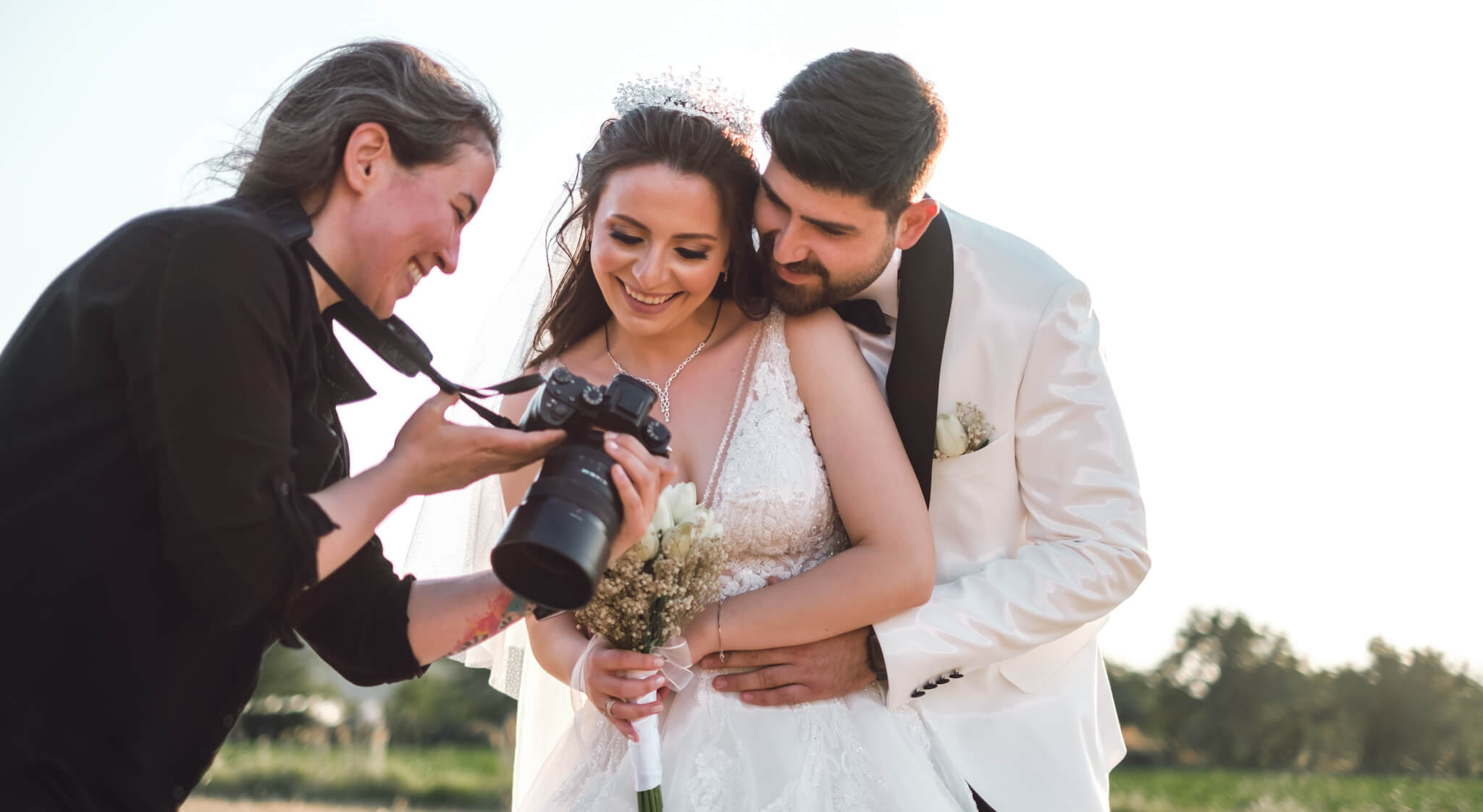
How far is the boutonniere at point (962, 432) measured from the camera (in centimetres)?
342

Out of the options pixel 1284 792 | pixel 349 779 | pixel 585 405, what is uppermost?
pixel 349 779

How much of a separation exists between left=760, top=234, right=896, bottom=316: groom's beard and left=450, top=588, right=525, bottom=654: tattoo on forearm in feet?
4.42

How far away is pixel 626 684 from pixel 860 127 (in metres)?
1.71

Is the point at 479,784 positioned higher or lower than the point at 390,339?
higher

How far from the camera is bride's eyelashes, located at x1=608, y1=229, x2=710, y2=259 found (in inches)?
133

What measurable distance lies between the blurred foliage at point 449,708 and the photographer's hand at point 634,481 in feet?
32.9

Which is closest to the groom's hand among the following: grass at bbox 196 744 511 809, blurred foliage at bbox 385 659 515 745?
grass at bbox 196 744 511 809

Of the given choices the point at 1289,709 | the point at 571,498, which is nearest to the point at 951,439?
the point at 571,498

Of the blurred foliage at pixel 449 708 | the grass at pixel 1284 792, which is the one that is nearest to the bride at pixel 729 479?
the grass at pixel 1284 792

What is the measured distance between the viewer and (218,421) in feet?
6.00

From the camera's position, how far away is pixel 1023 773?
3.33m

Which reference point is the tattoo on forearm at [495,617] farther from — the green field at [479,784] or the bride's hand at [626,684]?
the green field at [479,784]

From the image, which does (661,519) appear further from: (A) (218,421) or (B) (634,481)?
(A) (218,421)

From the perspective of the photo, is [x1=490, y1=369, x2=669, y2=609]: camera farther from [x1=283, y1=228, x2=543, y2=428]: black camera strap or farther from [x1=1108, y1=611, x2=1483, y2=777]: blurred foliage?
[x1=1108, y1=611, x2=1483, y2=777]: blurred foliage
